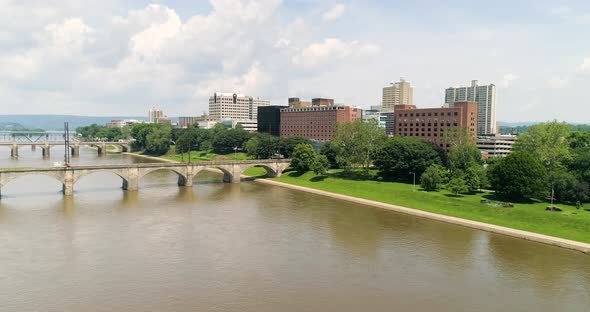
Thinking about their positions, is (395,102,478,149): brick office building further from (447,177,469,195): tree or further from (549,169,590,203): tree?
(549,169,590,203): tree

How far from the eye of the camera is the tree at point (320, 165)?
363 ft

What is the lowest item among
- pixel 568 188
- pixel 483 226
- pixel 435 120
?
pixel 483 226

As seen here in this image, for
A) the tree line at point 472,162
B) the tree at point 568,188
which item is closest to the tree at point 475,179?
the tree line at point 472,162

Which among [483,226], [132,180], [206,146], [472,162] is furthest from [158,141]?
A: [483,226]

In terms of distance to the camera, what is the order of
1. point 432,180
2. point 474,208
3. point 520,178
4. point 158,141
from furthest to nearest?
point 158,141 < point 432,180 < point 520,178 < point 474,208

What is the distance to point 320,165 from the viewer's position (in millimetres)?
110562

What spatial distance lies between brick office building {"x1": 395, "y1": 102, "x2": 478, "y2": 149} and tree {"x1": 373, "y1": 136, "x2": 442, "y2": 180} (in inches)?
1196

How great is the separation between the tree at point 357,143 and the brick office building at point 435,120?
1217 inches

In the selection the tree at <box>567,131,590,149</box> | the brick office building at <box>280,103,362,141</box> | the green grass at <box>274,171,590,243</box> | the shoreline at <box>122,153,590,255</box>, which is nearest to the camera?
the shoreline at <box>122,153,590,255</box>

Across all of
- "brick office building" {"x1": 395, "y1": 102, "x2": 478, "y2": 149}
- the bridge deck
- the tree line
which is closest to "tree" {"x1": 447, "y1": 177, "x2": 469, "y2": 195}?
the tree line

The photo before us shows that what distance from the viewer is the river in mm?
39000

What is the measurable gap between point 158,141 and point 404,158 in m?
120

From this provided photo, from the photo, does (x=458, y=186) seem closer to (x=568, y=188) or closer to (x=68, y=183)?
(x=568, y=188)

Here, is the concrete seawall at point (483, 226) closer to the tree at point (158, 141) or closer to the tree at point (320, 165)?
the tree at point (320, 165)
